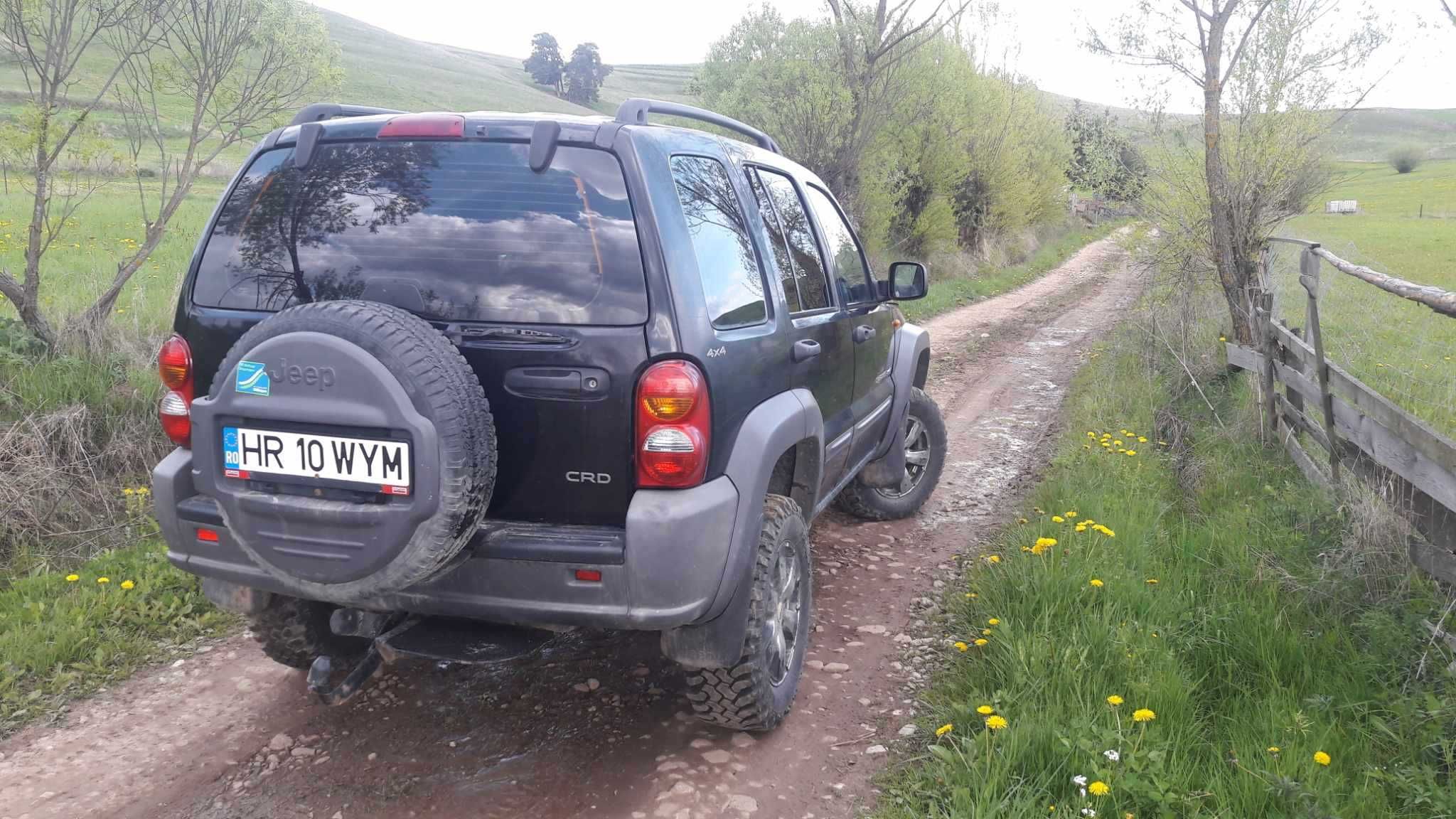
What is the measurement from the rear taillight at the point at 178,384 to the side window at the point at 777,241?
1996 mm

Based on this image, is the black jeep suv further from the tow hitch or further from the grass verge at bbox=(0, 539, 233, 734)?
the grass verge at bbox=(0, 539, 233, 734)

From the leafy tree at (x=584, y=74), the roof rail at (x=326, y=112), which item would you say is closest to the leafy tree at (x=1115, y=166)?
the roof rail at (x=326, y=112)

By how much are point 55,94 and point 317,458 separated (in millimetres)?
5338

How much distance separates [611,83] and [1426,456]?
98.4 metres

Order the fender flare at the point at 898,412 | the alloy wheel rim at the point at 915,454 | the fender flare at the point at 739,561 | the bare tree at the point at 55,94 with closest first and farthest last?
the fender flare at the point at 739,561 < the fender flare at the point at 898,412 < the alloy wheel rim at the point at 915,454 < the bare tree at the point at 55,94

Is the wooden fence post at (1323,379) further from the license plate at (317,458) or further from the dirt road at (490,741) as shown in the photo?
the license plate at (317,458)

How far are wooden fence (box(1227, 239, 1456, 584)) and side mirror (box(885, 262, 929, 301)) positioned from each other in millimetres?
1887

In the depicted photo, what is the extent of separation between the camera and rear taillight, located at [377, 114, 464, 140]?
285cm

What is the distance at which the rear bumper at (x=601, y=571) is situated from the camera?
2.59 meters

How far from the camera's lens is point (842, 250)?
14.9 ft

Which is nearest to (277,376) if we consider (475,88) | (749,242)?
(749,242)

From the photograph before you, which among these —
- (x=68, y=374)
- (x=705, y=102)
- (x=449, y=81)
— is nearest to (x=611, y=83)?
(x=449, y=81)

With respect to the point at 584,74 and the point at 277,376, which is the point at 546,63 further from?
the point at 277,376

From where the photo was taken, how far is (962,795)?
8.95ft
